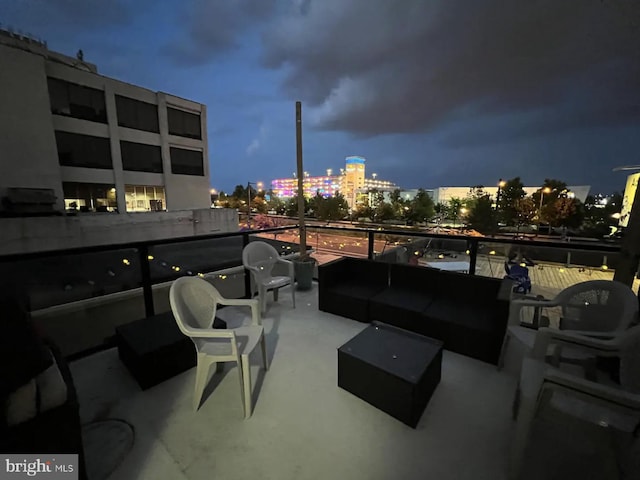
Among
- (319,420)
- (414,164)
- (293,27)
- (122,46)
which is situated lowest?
(319,420)

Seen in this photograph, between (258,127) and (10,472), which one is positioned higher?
(258,127)

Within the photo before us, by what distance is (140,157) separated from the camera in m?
16.1

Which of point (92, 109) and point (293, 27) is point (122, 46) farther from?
point (293, 27)

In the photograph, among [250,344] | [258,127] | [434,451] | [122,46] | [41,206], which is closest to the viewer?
[434,451]

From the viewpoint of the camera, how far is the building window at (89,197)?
45.4 feet

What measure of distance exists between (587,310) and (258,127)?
115602 mm

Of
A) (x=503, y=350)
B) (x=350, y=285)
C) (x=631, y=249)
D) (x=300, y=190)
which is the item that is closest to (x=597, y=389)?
(x=503, y=350)

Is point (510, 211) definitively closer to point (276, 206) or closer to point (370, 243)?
point (370, 243)

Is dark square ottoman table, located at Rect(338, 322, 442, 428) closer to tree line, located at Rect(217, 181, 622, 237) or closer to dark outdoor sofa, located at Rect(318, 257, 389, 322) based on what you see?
dark outdoor sofa, located at Rect(318, 257, 389, 322)

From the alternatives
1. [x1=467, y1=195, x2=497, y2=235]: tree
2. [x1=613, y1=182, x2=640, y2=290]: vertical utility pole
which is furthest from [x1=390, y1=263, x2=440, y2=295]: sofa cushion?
[x1=467, y1=195, x2=497, y2=235]: tree

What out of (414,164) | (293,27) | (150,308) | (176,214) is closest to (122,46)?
(176,214)

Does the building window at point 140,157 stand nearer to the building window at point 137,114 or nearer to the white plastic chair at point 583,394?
the building window at point 137,114

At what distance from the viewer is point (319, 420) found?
167cm

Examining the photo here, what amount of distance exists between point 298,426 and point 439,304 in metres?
1.75
